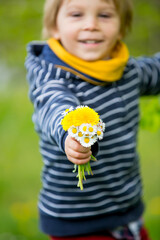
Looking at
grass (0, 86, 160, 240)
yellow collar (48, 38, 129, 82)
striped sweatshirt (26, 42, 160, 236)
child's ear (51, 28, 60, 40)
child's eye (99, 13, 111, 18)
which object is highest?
child's eye (99, 13, 111, 18)

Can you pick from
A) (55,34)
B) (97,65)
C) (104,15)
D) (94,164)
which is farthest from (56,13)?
(94,164)

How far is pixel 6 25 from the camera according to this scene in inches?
143

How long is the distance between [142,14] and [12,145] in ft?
5.25

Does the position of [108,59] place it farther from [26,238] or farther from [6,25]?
[6,25]

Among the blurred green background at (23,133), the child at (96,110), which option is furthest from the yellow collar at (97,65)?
the blurred green background at (23,133)

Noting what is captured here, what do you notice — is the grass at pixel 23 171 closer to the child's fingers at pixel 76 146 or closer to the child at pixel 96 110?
the child at pixel 96 110

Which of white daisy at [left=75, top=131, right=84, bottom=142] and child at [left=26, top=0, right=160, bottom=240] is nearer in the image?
white daisy at [left=75, top=131, right=84, bottom=142]

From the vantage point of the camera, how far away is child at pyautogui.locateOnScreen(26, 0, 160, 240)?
1.43m

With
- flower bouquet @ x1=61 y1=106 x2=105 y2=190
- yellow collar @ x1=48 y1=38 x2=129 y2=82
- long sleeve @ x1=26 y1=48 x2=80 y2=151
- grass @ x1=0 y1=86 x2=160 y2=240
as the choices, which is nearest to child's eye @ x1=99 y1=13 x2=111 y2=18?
yellow collar @ x1=48 y1=38 x2=129 y2=82

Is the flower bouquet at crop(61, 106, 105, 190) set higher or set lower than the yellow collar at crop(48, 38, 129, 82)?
lower

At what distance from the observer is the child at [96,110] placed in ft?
4.68

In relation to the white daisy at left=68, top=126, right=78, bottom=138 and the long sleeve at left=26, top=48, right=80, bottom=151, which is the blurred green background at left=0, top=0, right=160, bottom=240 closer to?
the long sleeve at left=26, top=48, right=80, bottom=151

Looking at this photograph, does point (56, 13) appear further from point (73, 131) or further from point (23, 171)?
point (23, 171)

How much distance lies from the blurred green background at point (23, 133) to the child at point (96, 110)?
104cm
